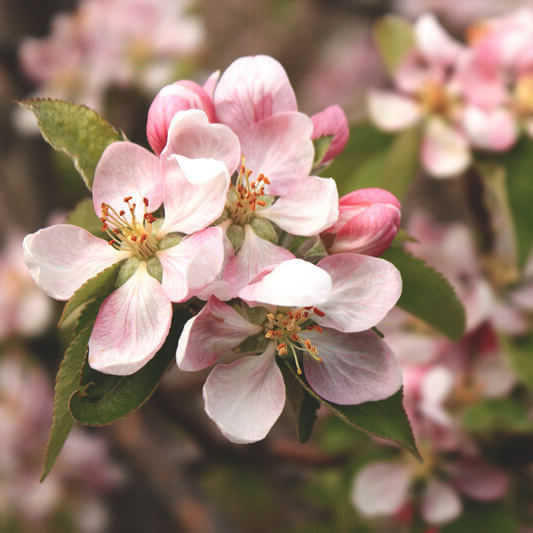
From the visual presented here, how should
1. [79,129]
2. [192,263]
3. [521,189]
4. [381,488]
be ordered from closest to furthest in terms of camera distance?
[192,263] → [79,129] → [521,189] → [381,488]

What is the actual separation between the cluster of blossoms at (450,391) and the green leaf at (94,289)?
0.45 meters

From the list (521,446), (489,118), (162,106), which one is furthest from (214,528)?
(162,106)

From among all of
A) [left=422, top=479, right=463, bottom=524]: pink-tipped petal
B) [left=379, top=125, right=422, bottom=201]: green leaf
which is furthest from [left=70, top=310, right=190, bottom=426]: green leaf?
[left=422, top=479, right=463, bottom=524]: pink-tipped petal

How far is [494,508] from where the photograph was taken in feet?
2.68

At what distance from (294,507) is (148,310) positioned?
3.57 ft

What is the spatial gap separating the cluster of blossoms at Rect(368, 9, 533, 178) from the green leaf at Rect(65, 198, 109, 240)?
1.35ft

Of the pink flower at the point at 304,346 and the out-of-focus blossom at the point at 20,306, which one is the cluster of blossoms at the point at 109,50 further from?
the pink flower at the point at 304,346

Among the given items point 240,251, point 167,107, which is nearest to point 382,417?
point 240,251

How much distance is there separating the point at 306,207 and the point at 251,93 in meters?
0.09

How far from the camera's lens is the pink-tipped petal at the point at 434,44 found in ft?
2.56

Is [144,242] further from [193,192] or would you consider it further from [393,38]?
[393,38]

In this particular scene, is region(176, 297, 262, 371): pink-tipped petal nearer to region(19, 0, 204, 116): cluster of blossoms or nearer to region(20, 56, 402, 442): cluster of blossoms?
region(20, 56, 402, 442): cluster of blossoms

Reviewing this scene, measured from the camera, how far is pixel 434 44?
0.78m

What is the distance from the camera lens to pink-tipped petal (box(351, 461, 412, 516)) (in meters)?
0.82
